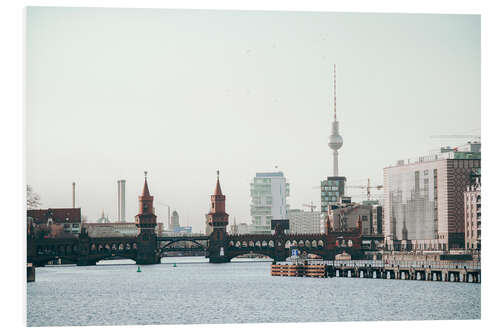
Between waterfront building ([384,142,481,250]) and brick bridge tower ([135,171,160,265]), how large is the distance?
34.6 metres

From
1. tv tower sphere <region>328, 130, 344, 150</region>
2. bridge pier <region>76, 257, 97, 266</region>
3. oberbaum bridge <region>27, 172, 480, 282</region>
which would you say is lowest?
bridge pier <region>76, 257, 97, 266</region>

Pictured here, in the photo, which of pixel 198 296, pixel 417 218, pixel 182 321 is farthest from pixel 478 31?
pixel 417 218

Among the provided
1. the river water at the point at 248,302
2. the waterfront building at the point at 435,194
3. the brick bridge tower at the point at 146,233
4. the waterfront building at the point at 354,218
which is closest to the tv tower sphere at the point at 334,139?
the river water at the point at 248,302

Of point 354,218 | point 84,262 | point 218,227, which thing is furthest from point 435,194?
point 354,218

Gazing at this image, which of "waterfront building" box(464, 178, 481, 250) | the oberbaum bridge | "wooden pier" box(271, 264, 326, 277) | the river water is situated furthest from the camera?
the oberbaum bridge

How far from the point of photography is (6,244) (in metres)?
31.1

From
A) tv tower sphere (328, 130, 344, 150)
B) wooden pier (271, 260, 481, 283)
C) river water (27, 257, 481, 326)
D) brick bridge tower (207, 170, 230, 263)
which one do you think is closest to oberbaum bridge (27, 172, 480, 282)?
brick bridge tower (207, 170, 230, 263)

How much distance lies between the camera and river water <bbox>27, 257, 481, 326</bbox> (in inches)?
1722

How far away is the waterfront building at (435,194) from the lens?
121 metres

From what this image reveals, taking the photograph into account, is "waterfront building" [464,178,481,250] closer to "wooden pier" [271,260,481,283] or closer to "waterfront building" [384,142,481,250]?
"waterfront building" [384,142,481,250]
